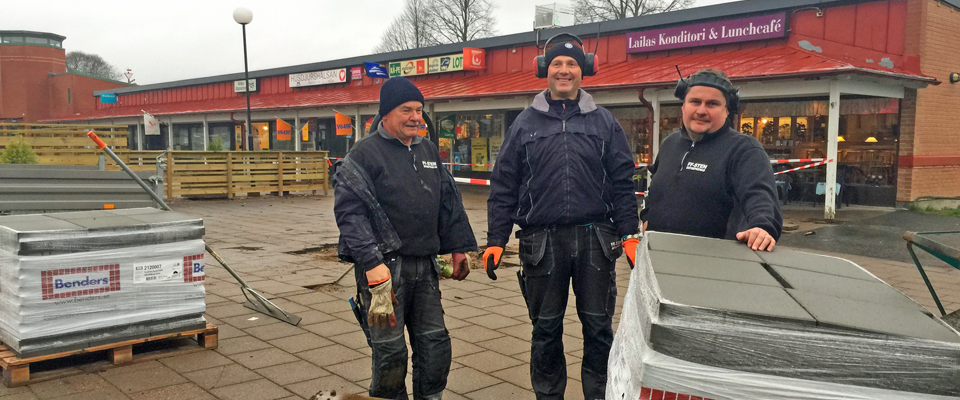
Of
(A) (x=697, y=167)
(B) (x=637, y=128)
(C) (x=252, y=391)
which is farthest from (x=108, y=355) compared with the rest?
(B) (x=637, y=128)

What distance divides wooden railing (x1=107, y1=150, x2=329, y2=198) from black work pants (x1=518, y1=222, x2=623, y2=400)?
14486 mm

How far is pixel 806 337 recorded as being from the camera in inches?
60.1

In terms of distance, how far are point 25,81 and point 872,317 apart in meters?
58.6

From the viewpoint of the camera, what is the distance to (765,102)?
1623 centimetres

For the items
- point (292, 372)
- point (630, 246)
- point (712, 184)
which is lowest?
point (292, 372)

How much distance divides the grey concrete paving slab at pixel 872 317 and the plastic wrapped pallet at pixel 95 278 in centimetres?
387

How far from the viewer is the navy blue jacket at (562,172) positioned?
3443 mm

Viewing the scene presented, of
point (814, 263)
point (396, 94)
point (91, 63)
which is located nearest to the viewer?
point (814, 263)

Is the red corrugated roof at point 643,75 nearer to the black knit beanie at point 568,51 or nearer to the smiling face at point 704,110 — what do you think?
the black knit beanie at point 568,51

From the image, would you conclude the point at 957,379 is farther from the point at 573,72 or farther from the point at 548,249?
the point at 573,72

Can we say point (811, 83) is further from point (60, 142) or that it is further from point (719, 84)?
point (60, 142)

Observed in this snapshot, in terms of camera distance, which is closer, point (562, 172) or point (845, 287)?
point (845, 287)

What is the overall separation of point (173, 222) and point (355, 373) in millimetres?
1526

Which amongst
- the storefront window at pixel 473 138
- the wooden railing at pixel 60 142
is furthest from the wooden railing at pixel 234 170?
the storefront window at pixel 473 138
